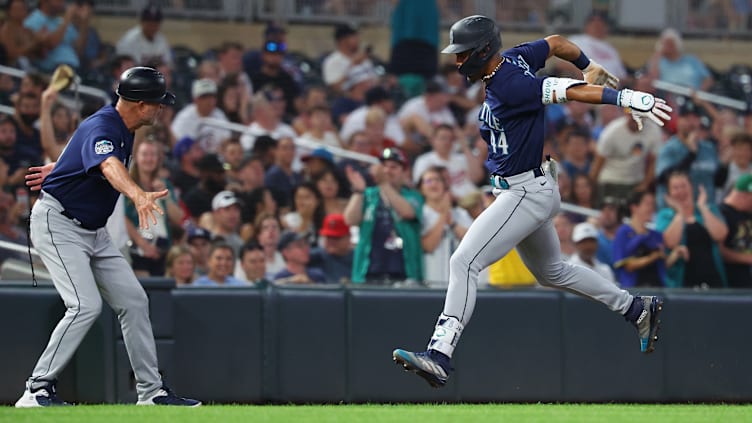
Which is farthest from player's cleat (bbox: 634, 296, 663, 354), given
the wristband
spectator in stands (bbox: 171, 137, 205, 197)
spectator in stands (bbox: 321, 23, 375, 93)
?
spectator in stands (bbox: 321, 23, 375, 93)

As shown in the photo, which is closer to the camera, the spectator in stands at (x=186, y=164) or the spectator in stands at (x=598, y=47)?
the spectator in stands at (x=186, y=164)

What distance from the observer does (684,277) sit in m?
10.0

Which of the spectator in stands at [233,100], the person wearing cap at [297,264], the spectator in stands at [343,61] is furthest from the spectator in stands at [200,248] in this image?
the spectator in stands at [343,61]

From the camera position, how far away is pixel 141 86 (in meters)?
6.66

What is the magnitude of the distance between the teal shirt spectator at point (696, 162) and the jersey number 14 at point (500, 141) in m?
5.72

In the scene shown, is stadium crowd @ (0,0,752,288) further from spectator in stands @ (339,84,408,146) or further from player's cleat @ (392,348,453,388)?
player's cleat @ (392,348,453,388)

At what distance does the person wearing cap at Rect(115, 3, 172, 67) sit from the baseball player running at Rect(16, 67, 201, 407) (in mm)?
6114

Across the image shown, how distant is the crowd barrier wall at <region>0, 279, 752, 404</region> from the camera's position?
8.00 meters

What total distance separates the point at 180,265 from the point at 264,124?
3193mm

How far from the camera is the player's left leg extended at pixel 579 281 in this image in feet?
21.9

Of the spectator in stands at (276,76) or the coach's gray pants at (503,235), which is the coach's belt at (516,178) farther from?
the spectator in stands at (276,76)

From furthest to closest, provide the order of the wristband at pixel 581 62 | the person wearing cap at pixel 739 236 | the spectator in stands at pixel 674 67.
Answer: the spectator in stands at pixel 674 67 < the person wearing cap at pixel 739 236 < the wristband at pixel 581 62

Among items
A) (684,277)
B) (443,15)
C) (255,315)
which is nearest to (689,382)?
(684,277)

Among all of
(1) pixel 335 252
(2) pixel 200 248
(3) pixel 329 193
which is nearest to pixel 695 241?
(1) pixel 335 252
